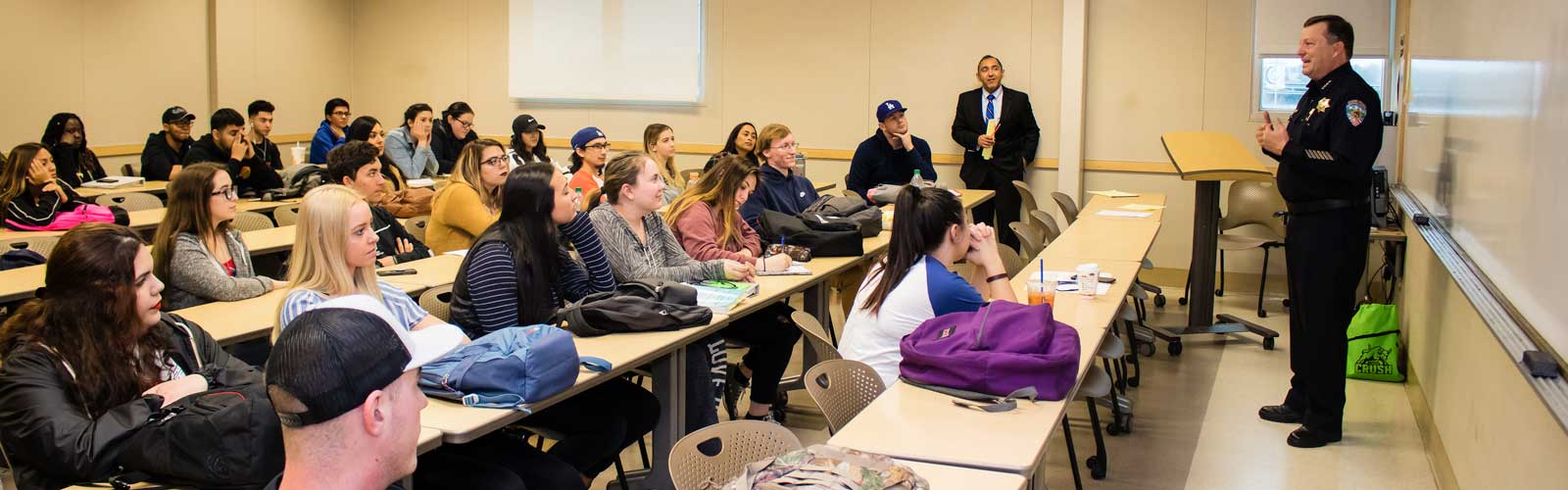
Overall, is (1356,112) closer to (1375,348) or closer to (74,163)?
(1375,348)

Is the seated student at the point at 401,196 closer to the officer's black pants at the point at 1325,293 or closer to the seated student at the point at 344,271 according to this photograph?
the seated student at the point at 344,271

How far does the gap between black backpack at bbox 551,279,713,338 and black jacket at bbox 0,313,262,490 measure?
127cm

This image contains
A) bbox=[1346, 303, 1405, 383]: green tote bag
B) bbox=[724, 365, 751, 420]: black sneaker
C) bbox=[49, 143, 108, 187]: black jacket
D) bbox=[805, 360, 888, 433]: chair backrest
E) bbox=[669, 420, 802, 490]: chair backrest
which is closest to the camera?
bbox=[669, 420, 802, 490]: chair backrest

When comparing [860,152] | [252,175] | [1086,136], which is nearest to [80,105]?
[252,175]

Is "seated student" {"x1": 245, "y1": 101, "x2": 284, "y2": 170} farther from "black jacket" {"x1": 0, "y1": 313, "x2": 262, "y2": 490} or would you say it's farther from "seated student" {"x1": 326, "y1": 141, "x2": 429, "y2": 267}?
"black jacket" {"x1": 0, "y1": 313, "x2": 262, "y2": 490}

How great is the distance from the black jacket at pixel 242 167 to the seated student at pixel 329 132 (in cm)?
111

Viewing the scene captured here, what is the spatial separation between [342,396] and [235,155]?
743 cm

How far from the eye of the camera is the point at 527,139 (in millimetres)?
8844

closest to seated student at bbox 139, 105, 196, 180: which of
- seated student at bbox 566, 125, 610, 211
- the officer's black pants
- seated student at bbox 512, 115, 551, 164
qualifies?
seated student at bbox 512, 115, 551, 164

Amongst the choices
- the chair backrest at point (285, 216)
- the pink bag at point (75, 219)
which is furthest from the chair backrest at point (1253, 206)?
the pink bag at point (75, 219)

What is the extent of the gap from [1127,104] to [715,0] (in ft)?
11.5

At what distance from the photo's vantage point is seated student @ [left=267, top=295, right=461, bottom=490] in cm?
155

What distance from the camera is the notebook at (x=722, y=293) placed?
424 cm

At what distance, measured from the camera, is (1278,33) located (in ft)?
28.0
